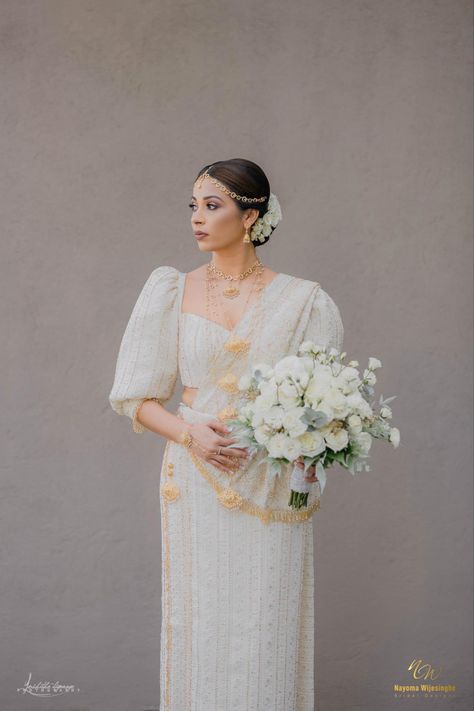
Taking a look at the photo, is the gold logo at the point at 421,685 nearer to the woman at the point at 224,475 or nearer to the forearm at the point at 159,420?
the woman at the point at 224,475

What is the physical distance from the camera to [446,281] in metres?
4.29

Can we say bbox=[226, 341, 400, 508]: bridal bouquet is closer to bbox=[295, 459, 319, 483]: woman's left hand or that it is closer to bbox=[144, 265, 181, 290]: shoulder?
bbox=[295, 459, 319, 483]: woman's left hand

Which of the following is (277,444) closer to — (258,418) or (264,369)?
(258,418)

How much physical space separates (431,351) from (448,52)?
1.35 meters

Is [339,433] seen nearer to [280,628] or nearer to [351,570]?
[280,628]

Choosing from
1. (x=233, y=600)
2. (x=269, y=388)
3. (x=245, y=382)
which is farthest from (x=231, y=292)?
(x=233, y=600)

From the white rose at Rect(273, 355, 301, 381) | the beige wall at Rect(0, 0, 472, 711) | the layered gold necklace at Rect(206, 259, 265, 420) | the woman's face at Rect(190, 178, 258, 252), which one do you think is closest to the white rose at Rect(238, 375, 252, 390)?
the white rose at Rect(273, 355, 301, 381)

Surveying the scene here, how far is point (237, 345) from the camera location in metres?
2.94

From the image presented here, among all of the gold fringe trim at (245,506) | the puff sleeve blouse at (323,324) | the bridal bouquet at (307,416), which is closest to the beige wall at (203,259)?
the puff sleeve blouse at (323,324)

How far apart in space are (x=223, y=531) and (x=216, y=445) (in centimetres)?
28

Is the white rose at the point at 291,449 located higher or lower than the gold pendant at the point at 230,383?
lower

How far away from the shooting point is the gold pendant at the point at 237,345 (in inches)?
116

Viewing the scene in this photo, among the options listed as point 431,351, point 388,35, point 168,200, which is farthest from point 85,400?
point 388,35

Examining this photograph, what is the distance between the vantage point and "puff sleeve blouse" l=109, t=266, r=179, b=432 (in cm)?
Answer: 298
